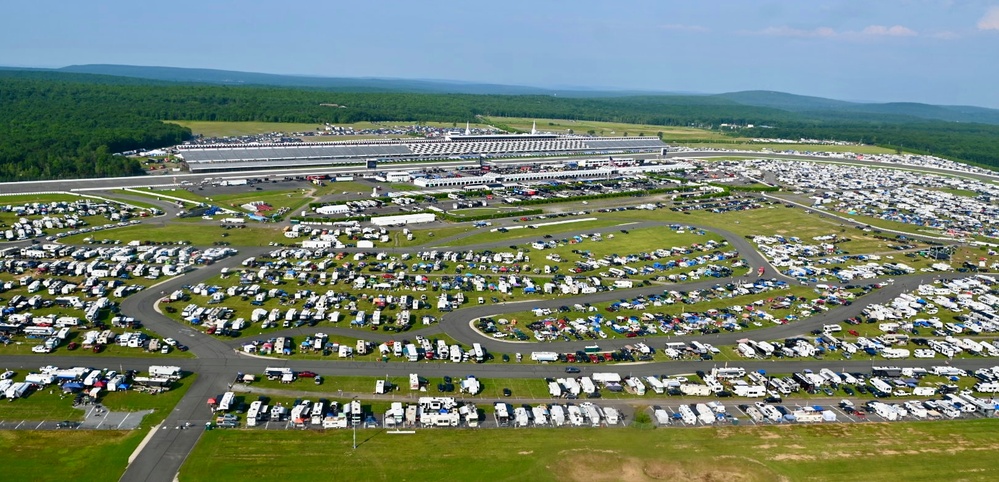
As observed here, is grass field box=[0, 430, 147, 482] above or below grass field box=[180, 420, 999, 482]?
below

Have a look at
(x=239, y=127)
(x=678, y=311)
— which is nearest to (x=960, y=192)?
(x=678, y=311)

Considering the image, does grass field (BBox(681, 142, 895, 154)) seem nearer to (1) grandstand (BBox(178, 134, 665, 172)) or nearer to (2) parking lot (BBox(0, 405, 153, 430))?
(1) grandstand (BBox(178, 134, 665, 172))

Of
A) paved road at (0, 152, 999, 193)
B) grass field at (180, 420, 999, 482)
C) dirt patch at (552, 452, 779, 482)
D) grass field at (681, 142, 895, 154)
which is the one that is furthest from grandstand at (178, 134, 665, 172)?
dirt patch at (552, 452, 779, 482)

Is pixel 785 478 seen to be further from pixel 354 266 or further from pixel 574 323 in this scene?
pixel 354 266

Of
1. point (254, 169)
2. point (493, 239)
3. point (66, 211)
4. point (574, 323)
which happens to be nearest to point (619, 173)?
point (493, 239)

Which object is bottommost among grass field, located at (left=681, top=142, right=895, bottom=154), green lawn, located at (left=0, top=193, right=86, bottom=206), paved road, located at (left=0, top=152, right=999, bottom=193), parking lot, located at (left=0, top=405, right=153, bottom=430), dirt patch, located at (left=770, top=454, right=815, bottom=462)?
parking lot, located at (left=0, top=405, right=153, bottom=430)

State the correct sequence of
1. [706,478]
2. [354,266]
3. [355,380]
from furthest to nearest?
[354,266], [355,380], [706,478]
